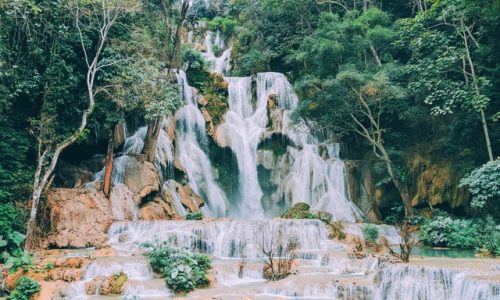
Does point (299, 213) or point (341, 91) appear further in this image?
point (341, 91)

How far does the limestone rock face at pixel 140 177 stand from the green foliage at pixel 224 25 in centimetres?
2084

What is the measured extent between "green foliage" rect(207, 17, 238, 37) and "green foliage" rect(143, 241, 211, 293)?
28124 mm

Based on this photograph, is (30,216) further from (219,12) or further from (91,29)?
(219,12)

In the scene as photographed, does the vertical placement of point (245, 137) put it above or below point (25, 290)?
above

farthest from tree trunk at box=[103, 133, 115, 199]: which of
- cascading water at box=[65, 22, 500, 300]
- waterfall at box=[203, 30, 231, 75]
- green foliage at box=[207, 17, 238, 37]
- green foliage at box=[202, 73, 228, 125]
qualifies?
green foliage at box=[207, 17, 238, 37]

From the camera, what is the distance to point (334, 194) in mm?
22219

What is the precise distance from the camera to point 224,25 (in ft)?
123

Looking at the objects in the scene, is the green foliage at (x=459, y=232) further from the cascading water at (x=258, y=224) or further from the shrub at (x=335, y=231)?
the shrub at (x=335, y=231)

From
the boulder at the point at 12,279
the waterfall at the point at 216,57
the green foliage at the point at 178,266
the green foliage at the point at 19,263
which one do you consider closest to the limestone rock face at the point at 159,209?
the green foliage at the point at 178,266

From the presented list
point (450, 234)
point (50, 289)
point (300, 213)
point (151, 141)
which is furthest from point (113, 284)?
point (450, 234)

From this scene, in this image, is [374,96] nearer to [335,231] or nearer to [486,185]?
[486,185]

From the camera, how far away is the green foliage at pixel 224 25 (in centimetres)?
3725

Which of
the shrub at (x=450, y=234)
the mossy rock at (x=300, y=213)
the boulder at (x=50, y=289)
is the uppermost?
the mossy rock at (x=300, y=213)

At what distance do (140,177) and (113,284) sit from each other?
8.57m
